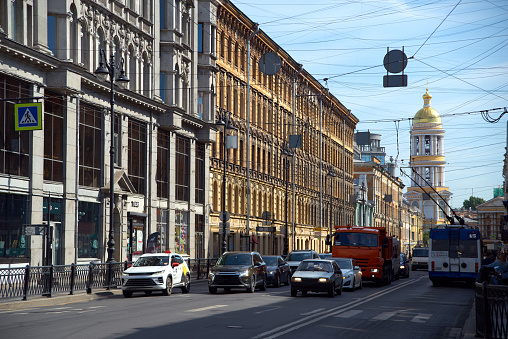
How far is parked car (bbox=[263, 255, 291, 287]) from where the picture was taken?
35.4 meters

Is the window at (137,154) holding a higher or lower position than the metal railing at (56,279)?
higher

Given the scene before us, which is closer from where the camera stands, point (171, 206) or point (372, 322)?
point (372, 322)

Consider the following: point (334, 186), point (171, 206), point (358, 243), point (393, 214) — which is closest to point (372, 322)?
point (358, 243)

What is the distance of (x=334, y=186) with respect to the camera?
99.1 metres

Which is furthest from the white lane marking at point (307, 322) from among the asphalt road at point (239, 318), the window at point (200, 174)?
the window at point (200, 174)

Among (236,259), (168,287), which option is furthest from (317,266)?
(168,287)

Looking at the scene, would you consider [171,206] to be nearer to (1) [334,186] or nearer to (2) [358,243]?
(2) [358,243]

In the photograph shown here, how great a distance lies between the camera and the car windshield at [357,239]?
38.2 m

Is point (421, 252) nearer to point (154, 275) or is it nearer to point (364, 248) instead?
point (364, 248)

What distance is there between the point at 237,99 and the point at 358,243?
24.9 metres

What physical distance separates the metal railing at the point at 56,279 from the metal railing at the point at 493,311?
45.1ft

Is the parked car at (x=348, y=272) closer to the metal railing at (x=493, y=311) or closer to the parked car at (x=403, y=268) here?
the metal railing at (x=493, y=311)

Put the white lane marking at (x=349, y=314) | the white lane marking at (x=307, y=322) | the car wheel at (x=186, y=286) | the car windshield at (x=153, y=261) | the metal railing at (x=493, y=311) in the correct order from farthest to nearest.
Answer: the car wheel at (x=186, y=286), the car windshield at (x=153, y=261), the white lane marking at (x=349, y=314), the white lane marking at (x=307, y=322), the metal railing at (x=493, y=311)

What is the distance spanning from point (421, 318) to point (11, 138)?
17873mm
